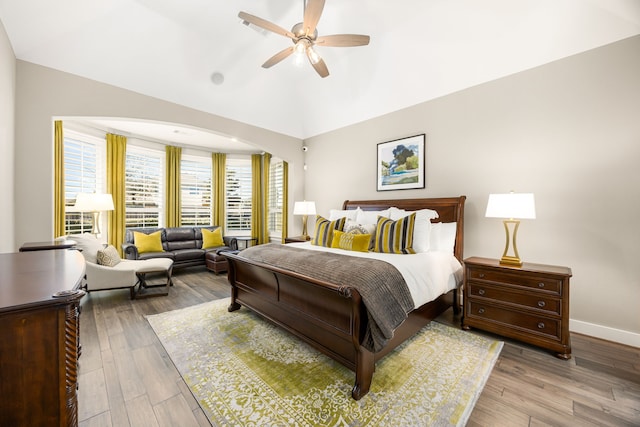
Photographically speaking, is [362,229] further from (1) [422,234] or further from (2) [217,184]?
(2) [217,184]

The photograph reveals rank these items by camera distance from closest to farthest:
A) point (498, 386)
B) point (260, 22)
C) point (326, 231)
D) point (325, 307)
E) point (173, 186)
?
point (498, 386) < point (325, 307) < point (260, 22) < point (326, 231) < point (173, 186)

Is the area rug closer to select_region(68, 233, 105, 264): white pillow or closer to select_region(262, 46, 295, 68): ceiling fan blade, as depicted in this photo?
select_region(68, 233, 105, 264): white pillow

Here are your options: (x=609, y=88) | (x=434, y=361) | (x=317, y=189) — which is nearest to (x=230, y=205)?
(x=317, y=189)

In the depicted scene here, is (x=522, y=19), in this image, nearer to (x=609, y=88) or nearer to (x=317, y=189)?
(x=609, y=88)

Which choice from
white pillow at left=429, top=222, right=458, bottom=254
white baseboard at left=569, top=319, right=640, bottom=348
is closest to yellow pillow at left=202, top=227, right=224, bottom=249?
white pillow at left=429, top=222, right=458, bottom=254

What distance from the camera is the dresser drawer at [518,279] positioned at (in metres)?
2.25

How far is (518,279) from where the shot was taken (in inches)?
95.3

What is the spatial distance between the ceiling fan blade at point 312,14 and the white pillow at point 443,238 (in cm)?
255

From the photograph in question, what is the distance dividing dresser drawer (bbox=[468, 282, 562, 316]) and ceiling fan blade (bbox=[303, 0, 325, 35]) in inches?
118

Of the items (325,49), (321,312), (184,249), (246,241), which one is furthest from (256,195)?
(321,312)

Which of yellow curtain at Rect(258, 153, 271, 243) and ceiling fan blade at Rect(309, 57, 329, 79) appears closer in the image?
ceiling fan blade at Rect(309, 57, 329, 79)

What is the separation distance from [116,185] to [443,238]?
235 inches

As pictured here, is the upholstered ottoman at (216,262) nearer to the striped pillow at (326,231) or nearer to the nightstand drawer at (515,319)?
the striped pillow at (326,231)

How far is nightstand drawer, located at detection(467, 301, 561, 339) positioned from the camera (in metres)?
2.26
